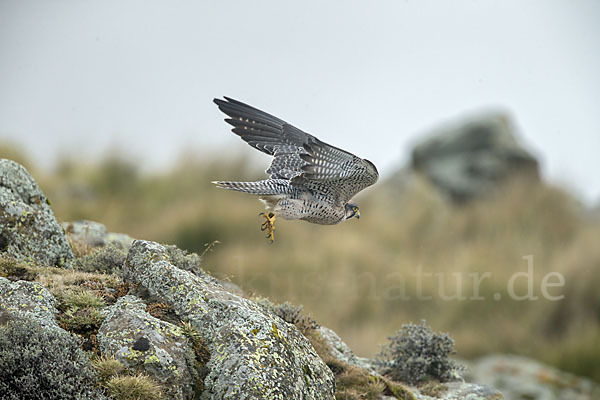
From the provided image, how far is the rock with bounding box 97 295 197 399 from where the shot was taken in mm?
3924

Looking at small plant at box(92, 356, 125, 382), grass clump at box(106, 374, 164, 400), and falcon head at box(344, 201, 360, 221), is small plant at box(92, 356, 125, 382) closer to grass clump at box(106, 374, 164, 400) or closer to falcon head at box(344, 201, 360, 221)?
grass clump at box(106, 374, 164, 400)

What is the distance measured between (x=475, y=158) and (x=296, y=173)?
50.6ft

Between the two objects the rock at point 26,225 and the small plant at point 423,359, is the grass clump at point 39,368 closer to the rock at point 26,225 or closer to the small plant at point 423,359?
the rock at point 26,225

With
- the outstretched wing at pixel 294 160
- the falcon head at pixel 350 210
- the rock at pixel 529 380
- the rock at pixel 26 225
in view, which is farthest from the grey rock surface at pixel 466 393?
the rock at pixel 529 380

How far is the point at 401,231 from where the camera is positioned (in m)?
18.0

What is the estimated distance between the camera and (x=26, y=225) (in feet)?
18.4

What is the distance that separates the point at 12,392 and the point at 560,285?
15.6m

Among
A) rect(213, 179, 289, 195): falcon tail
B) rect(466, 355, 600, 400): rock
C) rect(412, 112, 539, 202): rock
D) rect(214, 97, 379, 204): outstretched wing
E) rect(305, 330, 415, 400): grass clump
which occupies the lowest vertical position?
rect(305, 330, 415, 400): grass clump

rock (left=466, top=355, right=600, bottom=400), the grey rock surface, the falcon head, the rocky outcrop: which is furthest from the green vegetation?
the grey rock surface

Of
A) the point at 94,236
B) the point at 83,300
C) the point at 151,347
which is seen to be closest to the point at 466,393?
the point at 151,347

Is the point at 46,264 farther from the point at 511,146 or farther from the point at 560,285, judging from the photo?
the point at 511,146

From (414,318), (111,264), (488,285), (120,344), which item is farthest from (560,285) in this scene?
(120,344)

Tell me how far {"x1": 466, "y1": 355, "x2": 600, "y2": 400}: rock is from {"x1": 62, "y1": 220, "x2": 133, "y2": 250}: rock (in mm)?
6986

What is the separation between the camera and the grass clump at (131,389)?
370cm
